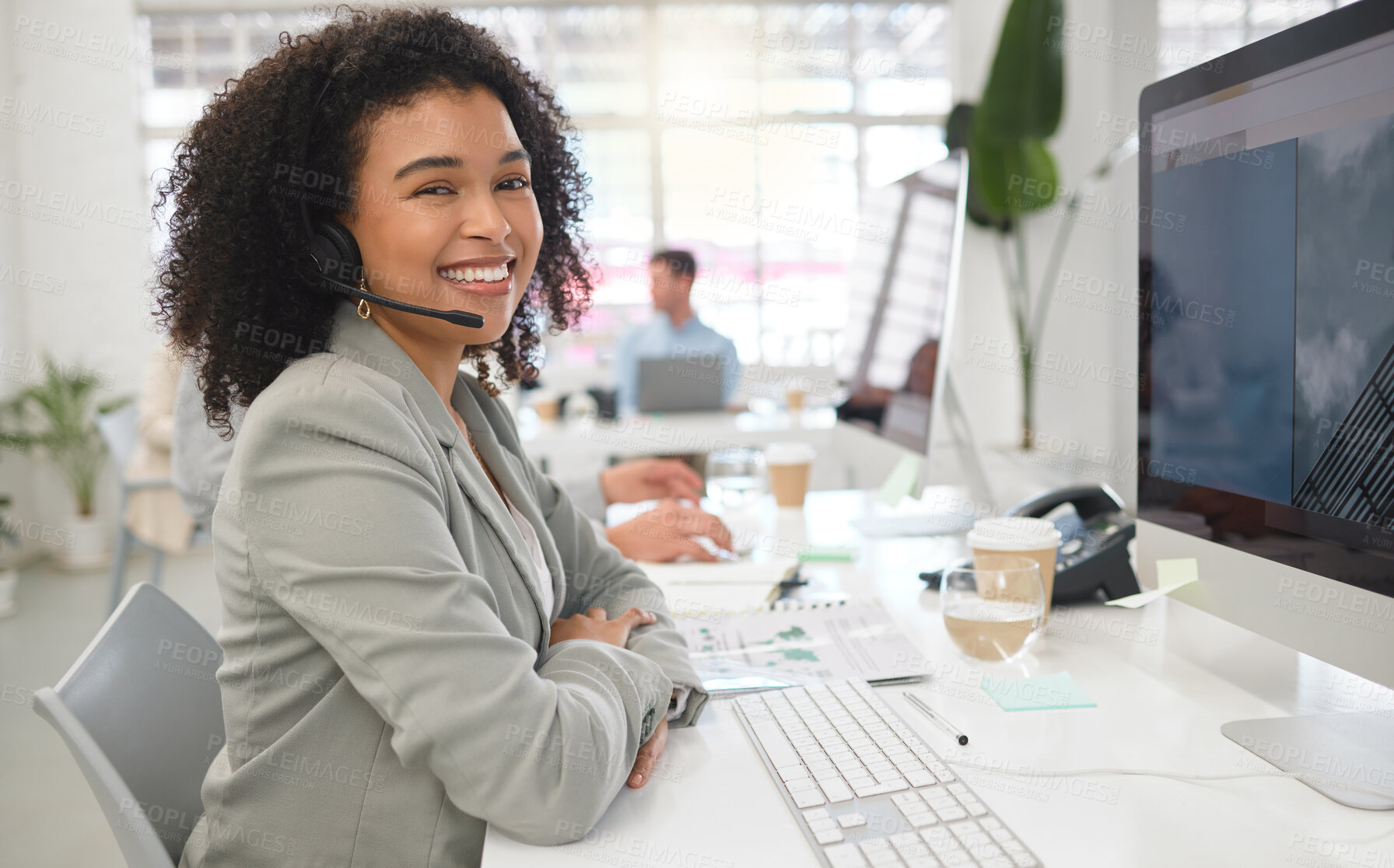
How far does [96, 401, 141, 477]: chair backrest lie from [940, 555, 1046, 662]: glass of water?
350 centimetres

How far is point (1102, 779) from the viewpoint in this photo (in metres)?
0.79

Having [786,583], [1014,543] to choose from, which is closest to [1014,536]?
[1014,543]

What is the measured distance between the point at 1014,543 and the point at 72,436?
5212mm

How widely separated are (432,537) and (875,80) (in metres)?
5.88

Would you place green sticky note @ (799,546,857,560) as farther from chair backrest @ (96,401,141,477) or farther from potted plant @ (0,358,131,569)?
potted plant @ (0,358,131,569)

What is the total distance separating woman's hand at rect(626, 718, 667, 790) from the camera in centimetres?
82

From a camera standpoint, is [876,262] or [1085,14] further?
Result: [1085,14]

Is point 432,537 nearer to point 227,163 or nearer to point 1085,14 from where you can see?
point 227,163

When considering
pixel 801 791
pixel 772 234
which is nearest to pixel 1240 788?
pixel 801 791

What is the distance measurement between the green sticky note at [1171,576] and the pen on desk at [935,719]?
28cm

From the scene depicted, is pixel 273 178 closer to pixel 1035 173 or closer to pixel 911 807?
pixel 911 807

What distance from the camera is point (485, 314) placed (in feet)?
3.39

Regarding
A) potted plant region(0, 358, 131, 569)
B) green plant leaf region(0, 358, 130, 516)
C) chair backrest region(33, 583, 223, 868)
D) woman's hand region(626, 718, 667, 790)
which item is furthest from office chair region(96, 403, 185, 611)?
woman's hand region(626, 718, 667, 790)

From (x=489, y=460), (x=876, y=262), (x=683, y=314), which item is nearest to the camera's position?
(x=489, y=460)
